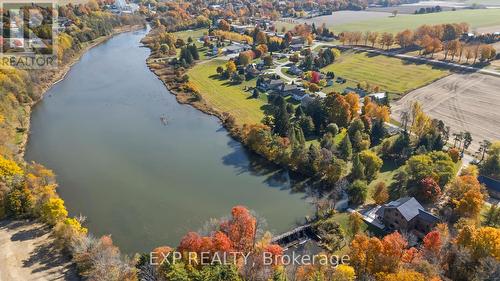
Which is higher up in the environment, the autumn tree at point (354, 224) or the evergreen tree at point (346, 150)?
the evergreen tree at point (346, 150)

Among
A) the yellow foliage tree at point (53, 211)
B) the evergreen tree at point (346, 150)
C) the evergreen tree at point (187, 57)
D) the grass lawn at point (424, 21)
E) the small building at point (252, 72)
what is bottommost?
the yellow foliage tree at point (53, 211)

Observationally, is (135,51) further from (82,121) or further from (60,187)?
(60,187)

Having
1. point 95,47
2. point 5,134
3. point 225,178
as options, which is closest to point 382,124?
point 225,178

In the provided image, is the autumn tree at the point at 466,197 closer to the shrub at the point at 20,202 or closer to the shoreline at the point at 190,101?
the shoreline at the point at 190,101

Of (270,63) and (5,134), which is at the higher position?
(270,63)

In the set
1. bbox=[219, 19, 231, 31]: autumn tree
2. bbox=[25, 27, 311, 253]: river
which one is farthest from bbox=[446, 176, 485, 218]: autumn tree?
bbox=[219, 19, 231, 31]: autumn tree

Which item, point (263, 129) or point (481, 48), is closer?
point (263, 129)

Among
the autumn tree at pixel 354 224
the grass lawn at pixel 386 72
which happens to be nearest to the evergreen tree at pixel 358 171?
the autumn tree at pixel 354 224
